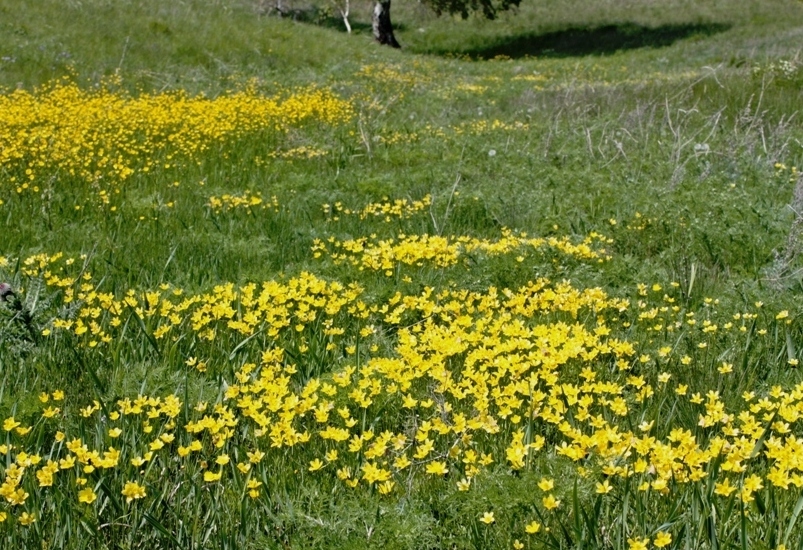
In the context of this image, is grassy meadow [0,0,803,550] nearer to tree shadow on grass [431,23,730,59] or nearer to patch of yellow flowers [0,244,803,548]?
patch of yellow flowers [0,244,803,548]

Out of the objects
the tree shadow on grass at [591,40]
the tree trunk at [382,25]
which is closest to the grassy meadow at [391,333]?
the tree shadow on grass at [591,40]

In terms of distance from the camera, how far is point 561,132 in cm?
1030

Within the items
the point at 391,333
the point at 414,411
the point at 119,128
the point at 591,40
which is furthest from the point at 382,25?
the point at 414,411

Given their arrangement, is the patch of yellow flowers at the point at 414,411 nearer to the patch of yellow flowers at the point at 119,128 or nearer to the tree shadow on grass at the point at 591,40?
the patch of yellow flowers at the point at 119,128

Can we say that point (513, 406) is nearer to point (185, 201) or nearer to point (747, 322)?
point (747, 322)

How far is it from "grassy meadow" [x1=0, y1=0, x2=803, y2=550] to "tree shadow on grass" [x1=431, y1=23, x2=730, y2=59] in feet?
71.3

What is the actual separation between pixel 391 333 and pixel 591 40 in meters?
32.4

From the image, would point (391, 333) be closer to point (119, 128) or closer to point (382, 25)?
point (119, 128)

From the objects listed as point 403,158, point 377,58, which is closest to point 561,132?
point 403,158

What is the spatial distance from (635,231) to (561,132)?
4446 millimetres

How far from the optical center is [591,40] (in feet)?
110

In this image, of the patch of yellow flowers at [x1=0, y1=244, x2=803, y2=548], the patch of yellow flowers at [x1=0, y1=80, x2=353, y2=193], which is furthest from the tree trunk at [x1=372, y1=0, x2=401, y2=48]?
the patch of yellow flowers at [x1=0, y1=244, x2=803, y2=548]

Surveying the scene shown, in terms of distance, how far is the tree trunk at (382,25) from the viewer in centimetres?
3184

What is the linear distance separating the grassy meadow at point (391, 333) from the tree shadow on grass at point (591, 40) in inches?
855
